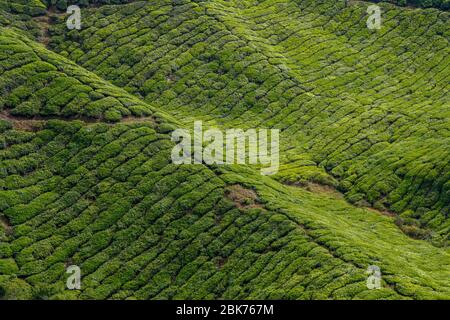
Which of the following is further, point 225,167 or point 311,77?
point 311,77

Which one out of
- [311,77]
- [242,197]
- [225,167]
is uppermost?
[311,77]

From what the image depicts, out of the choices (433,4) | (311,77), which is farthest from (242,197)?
(433,4)

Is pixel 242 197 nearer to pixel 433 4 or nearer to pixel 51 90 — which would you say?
pixel 51 90

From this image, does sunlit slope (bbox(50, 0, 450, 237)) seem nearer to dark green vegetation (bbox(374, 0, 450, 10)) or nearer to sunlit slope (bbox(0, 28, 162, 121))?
dark green vegetation (bbox(374, 0, 450, 10))

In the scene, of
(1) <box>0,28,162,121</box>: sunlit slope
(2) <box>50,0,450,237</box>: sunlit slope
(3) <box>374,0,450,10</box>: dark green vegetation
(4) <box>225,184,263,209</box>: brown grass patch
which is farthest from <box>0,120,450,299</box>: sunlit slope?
(3) <box>374,0,450,10</box>: dark green vegetation
